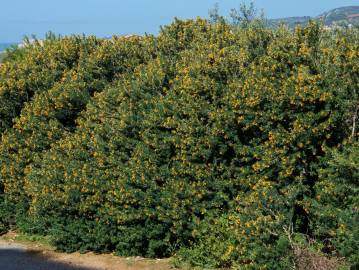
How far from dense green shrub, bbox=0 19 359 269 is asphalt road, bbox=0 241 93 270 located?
44 cm

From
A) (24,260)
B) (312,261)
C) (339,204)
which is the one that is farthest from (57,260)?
(339,204)

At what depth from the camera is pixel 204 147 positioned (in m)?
8.51

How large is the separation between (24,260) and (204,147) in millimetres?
3677

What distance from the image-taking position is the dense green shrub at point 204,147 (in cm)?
757

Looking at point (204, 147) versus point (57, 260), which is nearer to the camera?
point (204, 147)

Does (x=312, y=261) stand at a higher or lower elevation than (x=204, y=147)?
lower

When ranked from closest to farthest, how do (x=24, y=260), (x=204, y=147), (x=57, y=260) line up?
(x=204, y=147), (x=57, y=260), (x=24, y=260)

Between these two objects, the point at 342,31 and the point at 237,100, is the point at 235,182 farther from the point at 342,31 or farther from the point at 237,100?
the point at 342,31

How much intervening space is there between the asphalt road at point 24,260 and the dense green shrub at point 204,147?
444 millimetres

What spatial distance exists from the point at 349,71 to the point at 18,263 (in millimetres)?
5625

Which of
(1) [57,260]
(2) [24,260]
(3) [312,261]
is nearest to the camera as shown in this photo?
(3) [312,261]

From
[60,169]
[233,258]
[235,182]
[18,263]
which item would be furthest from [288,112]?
[18,263]

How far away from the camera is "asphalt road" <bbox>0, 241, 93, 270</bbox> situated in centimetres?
982

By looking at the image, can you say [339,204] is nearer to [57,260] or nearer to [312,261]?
[312,261]
